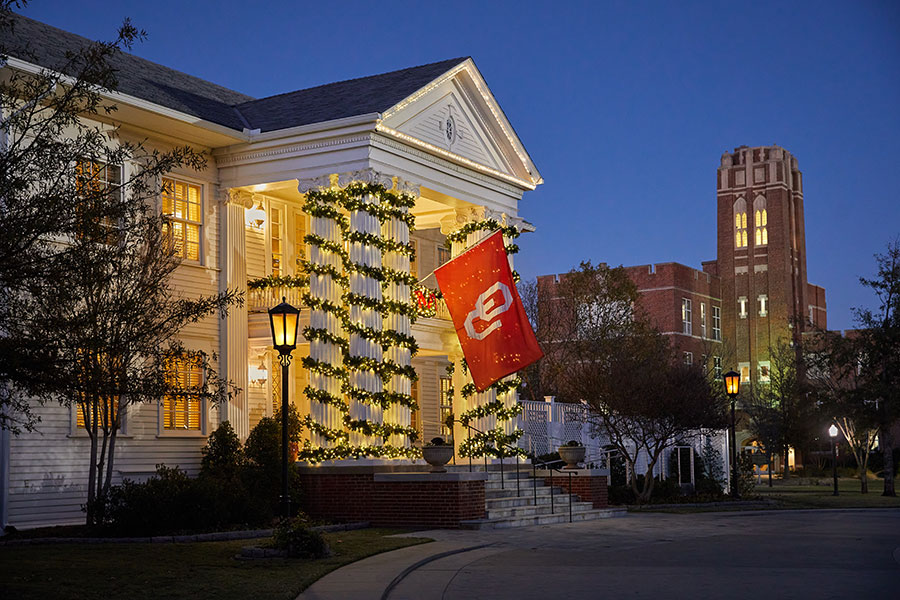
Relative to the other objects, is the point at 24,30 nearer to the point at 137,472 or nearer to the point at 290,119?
the point at 290,119

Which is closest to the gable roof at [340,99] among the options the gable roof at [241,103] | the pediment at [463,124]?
the gable roof at [241,103]

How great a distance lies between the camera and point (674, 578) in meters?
13.8

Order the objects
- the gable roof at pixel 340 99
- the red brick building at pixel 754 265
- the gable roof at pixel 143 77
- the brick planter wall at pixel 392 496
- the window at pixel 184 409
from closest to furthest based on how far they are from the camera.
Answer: the brick planter wall at pixel 392 496
the gable roof at pixel 143 77
the window at pixel 184 409
the gable roof at pixel 340 99
the red brick building at pixel 754 265

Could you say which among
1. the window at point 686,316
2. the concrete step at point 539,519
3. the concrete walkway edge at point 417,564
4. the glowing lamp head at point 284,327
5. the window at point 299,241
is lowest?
the concrete step at point 539,519

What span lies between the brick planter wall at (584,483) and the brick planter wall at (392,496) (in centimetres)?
449

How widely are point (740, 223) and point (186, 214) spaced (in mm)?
71801

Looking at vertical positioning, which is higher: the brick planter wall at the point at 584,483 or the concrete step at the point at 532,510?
the brick planter wall at the point at 584,483

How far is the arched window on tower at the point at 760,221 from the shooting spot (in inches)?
3494

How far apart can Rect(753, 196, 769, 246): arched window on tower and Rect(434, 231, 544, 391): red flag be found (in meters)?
67.5

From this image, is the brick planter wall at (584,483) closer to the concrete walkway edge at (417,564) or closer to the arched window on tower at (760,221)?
the concrete walkway edge at (417,564)

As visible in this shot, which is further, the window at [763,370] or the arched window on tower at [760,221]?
the arched window on tower at [760,221]

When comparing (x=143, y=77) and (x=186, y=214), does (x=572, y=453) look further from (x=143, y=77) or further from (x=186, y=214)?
(x=143, y=77)

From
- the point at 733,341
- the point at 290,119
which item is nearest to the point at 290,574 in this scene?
the point at 290,119

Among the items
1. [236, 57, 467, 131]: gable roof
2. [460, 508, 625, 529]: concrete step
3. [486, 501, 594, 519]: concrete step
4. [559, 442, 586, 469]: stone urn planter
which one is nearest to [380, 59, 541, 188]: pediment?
[236, 57, 467, 131]: gable roof
